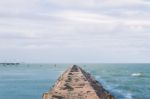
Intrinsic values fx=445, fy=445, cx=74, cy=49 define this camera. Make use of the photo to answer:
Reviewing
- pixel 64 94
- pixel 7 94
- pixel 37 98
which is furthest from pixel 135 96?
pixel 64 94

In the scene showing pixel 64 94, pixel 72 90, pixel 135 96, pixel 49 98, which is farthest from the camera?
Result: pixel 135 96

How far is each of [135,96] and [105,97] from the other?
1817 centimetres

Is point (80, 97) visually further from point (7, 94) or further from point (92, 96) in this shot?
point (7, 94)

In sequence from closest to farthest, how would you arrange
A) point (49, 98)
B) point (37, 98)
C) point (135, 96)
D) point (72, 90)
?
point (49, 98)
point (72, 90)
point (37, 98)
point (135, 96)

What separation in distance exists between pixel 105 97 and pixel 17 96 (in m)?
19.2

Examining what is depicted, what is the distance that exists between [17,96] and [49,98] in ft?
69.6

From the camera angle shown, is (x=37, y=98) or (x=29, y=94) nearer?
(x=37, y=98)

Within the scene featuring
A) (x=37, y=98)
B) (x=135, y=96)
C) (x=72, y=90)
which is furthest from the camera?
(x=135, y=96)

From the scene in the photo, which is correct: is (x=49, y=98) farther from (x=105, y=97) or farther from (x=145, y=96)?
(x=145, y=96)

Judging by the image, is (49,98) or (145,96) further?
(145,96)

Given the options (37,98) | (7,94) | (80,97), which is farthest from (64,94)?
(7,94)

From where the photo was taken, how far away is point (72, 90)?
36375mm

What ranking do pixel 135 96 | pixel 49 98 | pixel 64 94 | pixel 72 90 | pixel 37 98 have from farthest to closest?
pixel 135 96 → pixel 37 98 → pixel 72 90 → pixel 64 94 → pixel 49 98

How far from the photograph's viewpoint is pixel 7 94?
54.2 metres
